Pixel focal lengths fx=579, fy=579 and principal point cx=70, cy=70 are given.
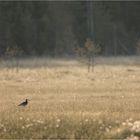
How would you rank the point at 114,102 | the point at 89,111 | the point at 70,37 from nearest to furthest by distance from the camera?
1. the point at 89,111
2. the point at 114,102
3. the point at 70,37

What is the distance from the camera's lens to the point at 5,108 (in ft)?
67.4

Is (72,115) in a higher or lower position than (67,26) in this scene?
higher

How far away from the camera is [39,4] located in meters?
91.2

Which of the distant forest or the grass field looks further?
the distant forest

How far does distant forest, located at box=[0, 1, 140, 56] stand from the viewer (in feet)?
286

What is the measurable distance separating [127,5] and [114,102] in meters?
78.5

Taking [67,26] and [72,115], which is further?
[67,26]

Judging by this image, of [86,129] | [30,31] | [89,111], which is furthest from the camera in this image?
[30,31]

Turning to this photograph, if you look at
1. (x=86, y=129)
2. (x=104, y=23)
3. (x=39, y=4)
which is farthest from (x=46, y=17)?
(x=86, y=129)

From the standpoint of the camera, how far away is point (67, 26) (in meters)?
95.7

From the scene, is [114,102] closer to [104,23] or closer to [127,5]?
[104,23]

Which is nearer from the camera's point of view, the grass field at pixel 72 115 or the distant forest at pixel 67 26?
the grass field at pixel 72 115

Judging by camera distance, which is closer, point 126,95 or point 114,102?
point 114,102

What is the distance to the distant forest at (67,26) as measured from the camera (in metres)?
87.1
